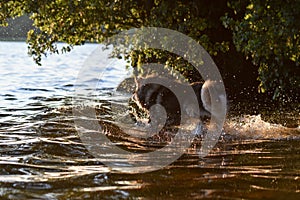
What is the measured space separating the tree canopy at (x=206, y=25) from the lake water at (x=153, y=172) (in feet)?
4.07

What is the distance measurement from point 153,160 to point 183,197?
1845mm

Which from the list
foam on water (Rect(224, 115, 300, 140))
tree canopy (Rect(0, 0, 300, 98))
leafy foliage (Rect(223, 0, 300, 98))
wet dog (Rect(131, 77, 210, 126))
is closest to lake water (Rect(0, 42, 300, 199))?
foam on water (Rect(224, 115, 300, 140))

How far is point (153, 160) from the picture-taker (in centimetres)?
727

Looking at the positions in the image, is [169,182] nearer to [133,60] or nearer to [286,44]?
[286,44]

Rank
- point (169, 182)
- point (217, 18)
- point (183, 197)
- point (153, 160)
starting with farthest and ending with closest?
point (217, 18)
point (153, 160)
point (169, 182)
point (183, 197)

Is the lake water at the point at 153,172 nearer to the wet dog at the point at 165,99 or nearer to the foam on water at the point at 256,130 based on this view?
the foam on water at the point at 256,130

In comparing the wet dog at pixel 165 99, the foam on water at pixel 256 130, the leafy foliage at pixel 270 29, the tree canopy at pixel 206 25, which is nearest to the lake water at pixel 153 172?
the foam on water at pixel 256 130

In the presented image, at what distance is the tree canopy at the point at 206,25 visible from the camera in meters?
8.02

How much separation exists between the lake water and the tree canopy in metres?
1.24

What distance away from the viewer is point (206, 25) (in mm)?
10383

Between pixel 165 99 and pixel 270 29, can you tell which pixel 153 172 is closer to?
pixel 270 29

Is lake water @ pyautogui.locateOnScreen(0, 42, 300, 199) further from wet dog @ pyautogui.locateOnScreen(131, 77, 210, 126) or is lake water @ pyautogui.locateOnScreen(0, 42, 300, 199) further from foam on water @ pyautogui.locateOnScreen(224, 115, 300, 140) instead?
wet dog @ pyautogui.locateOnScreen(131, 77, 210, 126)

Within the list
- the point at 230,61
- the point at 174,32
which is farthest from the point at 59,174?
the point at 230,61

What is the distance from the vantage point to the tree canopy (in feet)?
26.3
